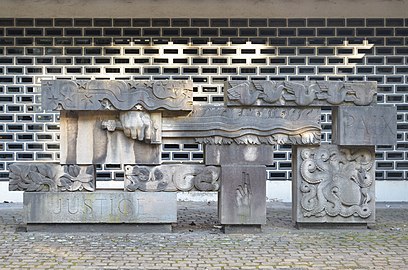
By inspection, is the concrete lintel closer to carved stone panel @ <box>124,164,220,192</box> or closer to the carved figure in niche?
carved stone panel @ <box>124,164,220,192</box>

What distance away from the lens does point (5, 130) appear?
12.3 meters

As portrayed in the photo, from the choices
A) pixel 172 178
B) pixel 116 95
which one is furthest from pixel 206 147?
pixel 116 95

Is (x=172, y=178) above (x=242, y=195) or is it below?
above

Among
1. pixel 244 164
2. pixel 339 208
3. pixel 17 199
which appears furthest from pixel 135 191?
pixel 17 199

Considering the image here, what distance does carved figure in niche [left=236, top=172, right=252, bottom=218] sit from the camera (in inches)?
359

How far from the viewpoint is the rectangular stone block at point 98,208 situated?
9023 millimetres

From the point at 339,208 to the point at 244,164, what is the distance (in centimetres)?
152

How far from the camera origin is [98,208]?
29.7 feet

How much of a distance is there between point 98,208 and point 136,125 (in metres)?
1.28

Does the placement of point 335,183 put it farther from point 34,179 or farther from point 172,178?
point 34,179

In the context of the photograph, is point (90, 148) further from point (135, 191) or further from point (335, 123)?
point (335, 123)

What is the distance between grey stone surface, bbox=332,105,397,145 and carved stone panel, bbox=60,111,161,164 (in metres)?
2.64

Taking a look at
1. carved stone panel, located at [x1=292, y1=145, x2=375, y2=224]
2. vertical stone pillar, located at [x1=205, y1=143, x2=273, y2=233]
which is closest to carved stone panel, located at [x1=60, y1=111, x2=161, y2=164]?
vertical stone pillar, located at [x1=205, y1=143, x2=273, y2=233]

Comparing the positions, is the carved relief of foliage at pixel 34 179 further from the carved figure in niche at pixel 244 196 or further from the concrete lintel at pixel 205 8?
the concrete lintel at pixel 205 8
